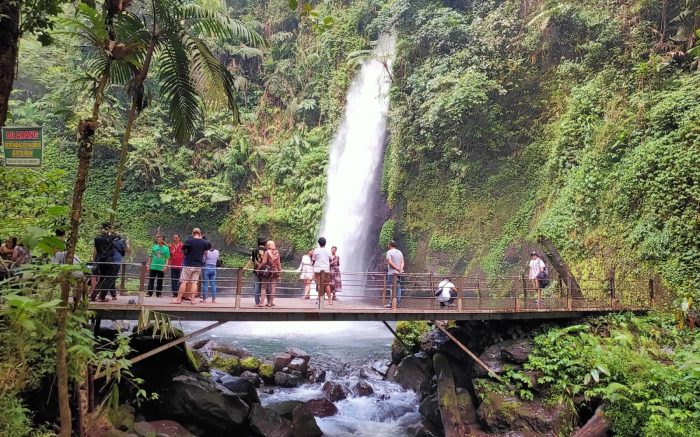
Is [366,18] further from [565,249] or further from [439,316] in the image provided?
[439,316]

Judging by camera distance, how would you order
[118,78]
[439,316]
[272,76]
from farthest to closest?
[272,76], [439,316], [118,78]

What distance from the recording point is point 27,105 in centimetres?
2662

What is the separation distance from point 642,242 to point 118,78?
1190cm

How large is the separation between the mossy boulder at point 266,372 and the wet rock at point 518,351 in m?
6.17

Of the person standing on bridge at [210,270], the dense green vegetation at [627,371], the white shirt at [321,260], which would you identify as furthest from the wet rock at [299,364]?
the dense green vegetation at [627,371]

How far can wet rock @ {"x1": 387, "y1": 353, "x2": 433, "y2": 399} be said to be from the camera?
12289mm

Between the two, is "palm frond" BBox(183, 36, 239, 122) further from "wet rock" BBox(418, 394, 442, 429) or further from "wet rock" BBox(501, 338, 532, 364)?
"wet rock" BBox(418, 394, 442, 429)

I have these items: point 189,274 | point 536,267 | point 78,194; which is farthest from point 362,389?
point 78,194

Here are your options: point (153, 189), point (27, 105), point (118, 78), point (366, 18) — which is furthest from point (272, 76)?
point (118, 78)

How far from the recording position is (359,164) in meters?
23.4

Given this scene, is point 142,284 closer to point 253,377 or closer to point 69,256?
point 69,256

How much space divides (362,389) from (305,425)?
2.78m

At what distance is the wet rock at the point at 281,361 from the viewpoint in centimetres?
1310

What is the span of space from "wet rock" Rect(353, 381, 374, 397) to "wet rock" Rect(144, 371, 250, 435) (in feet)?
12.7
